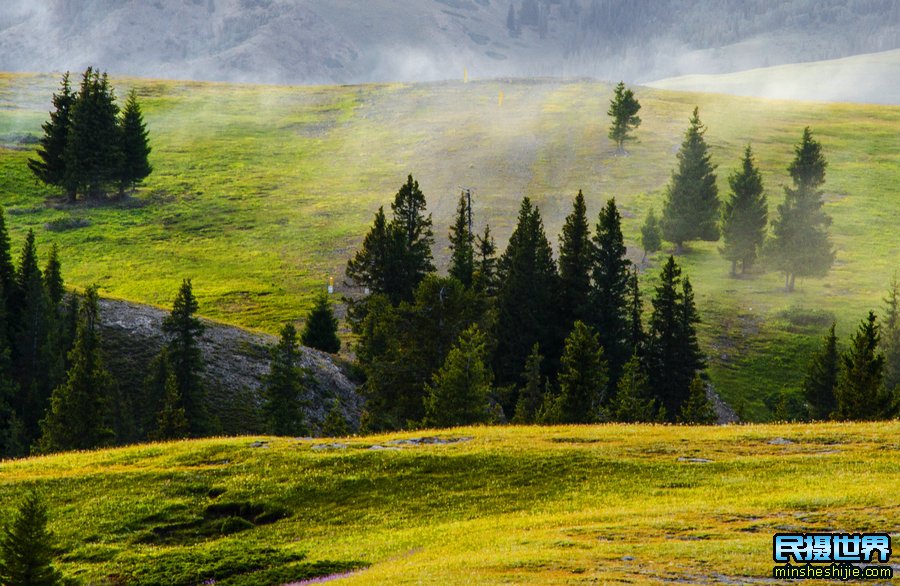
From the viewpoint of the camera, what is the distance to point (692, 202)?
443ft

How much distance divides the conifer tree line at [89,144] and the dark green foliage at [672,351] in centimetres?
10007

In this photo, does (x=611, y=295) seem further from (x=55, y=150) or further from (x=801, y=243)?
(x=55, y=150)

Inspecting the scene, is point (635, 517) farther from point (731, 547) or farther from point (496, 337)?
point (496, 337)

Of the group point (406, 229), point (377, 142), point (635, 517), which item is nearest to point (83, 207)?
point (377, 142)

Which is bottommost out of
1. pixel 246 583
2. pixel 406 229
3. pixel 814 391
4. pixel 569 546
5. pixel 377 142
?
pixel 814 391

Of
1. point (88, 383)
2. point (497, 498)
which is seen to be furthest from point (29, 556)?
point (88, 383)

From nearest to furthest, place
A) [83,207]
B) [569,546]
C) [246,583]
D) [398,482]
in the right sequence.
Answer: [569,546]
[246,583]
[398,482]
[83,207]

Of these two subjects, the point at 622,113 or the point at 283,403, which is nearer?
the point at 283,403

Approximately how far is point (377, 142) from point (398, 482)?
166 meters

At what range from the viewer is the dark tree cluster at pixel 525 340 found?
6119cm

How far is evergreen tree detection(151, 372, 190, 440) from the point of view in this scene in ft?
209

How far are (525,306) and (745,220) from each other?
5149 cm

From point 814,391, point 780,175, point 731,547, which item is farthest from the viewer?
point 780,175

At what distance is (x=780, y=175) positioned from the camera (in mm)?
169625
